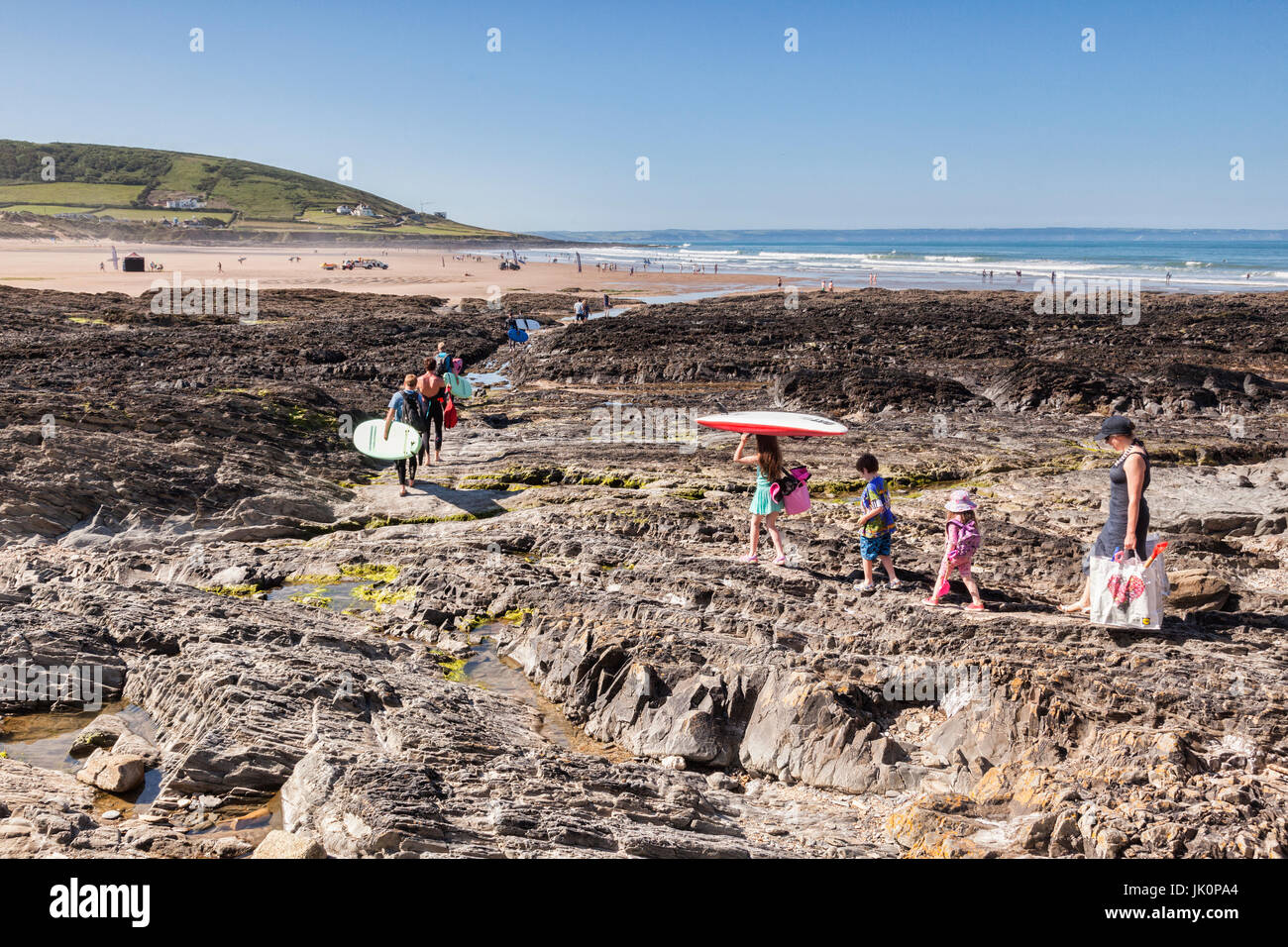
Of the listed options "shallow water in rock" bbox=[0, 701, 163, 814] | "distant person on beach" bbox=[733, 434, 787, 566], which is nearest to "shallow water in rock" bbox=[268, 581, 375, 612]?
"shallow water in rock" bbox=[0, 701, 163, 814]

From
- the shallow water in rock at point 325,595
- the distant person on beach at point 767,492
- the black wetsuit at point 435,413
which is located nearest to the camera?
the shallow water in rock at point 325,595

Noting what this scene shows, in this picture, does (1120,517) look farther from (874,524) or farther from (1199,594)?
(874,524)

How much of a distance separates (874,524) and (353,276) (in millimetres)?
68011

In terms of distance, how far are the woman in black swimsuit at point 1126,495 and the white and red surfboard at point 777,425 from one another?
2.84 metres

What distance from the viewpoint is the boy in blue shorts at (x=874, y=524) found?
8.38 metres

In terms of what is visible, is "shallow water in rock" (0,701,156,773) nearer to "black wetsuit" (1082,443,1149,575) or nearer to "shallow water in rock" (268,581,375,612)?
"shallow water in rock" (268,581,375,612)

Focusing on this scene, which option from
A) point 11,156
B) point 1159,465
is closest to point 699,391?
point 1159,465

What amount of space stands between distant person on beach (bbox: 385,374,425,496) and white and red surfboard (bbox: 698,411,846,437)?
5.08 m

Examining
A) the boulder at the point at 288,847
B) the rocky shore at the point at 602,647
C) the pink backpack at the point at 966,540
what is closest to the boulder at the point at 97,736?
the rocky shore at the point at 602,647

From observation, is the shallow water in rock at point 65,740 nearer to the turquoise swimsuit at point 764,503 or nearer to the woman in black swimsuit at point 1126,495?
the turquoise swimsuit at point 764,503

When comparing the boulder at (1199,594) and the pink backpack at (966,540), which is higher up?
the pink backpack at (966,540)

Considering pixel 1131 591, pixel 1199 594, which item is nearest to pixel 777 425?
pixel 1131 591

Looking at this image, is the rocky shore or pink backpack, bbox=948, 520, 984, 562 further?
pink backpack, bbox=948, 520, 984, 562

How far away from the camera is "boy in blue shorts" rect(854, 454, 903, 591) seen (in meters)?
8.38
